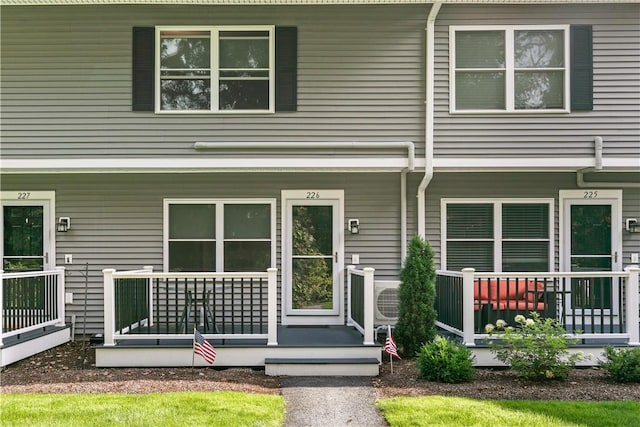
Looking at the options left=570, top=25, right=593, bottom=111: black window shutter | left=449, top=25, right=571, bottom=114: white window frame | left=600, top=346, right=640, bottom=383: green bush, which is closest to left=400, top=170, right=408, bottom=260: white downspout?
left=449, top=25, right=571, bottom=114: white window frame

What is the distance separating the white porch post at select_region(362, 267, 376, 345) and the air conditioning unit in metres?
1.27

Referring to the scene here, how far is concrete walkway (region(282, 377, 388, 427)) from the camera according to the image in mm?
4902

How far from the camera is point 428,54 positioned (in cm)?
784

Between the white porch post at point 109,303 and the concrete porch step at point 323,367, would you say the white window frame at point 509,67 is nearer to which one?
the concrete porch step at point 323,367

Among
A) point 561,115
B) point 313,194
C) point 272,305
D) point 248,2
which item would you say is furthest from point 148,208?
point 561,115

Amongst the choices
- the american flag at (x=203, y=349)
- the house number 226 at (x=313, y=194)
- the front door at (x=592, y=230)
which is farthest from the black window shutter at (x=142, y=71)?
the front door at (x=592, y=230)

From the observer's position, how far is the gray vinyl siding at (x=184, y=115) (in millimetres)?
7863

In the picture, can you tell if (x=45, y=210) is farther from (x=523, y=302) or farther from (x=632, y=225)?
(x=632, y=225)

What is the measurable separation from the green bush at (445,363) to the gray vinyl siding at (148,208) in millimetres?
2407

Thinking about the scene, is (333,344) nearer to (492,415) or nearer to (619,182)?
(492,415)

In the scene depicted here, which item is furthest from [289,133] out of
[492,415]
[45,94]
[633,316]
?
[633,316]

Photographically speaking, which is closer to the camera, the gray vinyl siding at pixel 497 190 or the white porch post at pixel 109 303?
the white porch post at pixel 109 303

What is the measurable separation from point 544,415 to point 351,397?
186 centimetres

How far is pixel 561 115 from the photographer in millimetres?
7875
